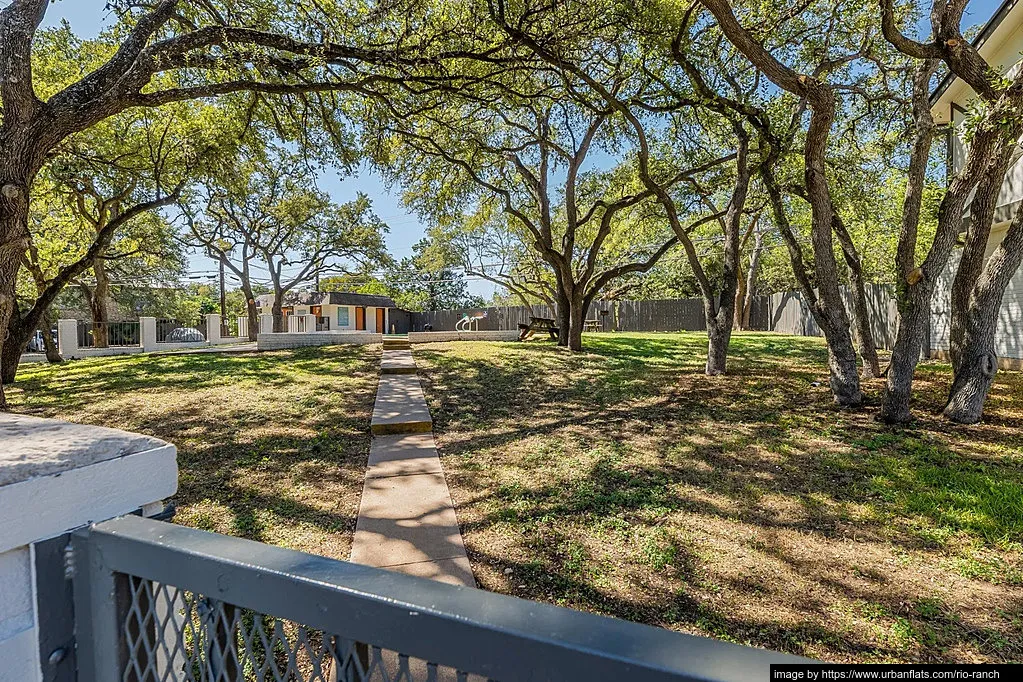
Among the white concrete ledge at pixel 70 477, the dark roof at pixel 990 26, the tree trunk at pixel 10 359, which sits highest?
the dark roof at pixel 990 26

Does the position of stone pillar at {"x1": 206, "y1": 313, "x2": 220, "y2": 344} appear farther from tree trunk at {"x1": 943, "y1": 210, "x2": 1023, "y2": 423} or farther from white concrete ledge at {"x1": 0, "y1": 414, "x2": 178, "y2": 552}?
tree trunk at {"x1": 943, "y1": 210, "x2": 1023, "y2": 423}

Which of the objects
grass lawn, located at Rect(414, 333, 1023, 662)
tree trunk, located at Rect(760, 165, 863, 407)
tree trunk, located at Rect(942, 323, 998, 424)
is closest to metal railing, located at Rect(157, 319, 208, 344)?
grass lawn, located at Rect(414, 333, 1023, 662)

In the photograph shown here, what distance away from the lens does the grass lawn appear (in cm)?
208

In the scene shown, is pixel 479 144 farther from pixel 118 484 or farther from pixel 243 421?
pixel 118 484

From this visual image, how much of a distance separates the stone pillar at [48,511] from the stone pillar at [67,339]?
16876 mm

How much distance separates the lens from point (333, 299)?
82.9 ft

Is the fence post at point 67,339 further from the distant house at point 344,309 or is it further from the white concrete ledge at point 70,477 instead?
the white concrete ledge at point 70,477

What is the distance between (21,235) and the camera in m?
4.84

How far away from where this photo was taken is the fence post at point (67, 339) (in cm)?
1354

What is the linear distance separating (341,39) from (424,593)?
23.5ft

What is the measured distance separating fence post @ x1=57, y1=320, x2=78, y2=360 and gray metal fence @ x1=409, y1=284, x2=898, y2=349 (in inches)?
691

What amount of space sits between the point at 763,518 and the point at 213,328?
21.7 meters

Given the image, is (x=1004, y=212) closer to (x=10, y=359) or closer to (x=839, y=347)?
(x=839, y=347)

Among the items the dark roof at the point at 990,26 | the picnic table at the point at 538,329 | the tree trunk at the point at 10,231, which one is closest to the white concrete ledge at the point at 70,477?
the tree trunk at the point at 10,231
